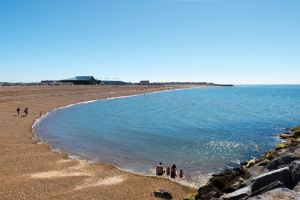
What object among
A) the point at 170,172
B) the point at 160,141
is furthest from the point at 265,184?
the point at 160,141

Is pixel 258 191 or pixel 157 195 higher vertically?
pixel 258 191

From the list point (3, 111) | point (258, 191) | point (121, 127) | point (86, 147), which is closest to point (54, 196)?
point (258, 191)

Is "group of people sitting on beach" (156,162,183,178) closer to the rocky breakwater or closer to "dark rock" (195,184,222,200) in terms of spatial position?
the rocky breakwater

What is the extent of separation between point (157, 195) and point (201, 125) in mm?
37103

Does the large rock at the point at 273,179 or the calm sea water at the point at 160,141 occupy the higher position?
the large rock at the point at 273,179

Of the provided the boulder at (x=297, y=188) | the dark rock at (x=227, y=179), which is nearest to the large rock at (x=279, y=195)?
the boulder at (x=297, y=188)

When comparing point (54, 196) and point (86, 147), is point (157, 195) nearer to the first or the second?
point (54, 196)

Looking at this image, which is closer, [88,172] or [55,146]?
[88,172]

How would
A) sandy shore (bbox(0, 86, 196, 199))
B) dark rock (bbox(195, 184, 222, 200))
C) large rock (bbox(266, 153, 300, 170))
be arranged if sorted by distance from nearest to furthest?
dark rock (bbox(195, 184, 222, 200)), large rock (bbox(266, 153, 300, 170)), sandy shore (bbox(0, 86, 196, 199))

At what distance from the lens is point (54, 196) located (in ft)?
69.8

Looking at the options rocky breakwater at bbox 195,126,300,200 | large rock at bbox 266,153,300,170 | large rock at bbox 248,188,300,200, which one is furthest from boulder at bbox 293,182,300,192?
large rock at bbox 266,153,300,170

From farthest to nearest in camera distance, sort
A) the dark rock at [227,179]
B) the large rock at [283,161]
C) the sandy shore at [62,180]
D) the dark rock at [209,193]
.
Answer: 1. the sandy shore at [62,180]
2. the dark rock at [227,179]
3. the large rock at [283,161]
4. the dark rock at [209,193]

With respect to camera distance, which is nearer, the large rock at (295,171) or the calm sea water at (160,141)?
the large rock at (295,171)

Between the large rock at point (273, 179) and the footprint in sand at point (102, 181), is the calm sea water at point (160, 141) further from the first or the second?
the large rock at point (273, 179)
